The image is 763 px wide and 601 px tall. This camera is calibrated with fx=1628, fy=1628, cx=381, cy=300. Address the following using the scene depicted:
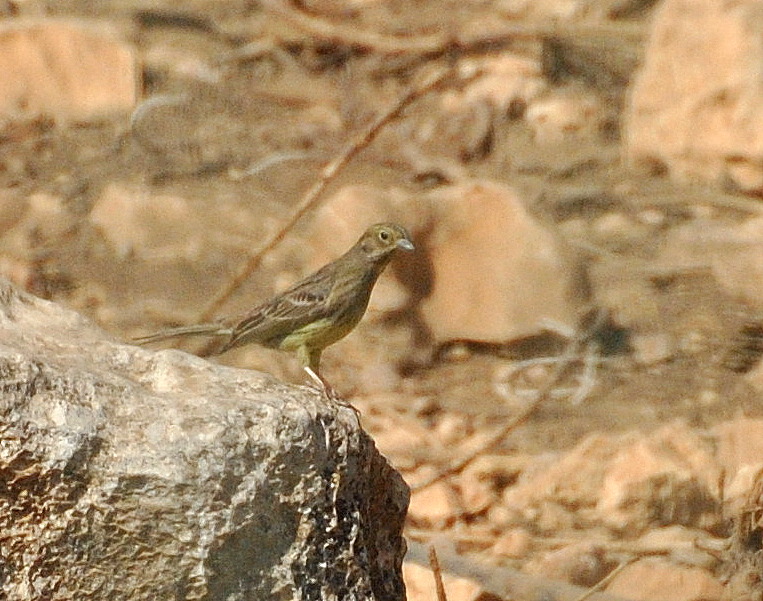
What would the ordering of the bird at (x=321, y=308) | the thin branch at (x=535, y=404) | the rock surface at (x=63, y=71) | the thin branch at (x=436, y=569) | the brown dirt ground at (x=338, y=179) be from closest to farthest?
the thin branch at (x=436, y=569) → the bird at (x=321, y=308) → the thin branch at (x=535, y=404) → the brown dirt ground at (x=338, y=179) → the rock surface at (x=63, y=71)

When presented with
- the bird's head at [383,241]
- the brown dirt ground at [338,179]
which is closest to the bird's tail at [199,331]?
the bird's head at [383,241]

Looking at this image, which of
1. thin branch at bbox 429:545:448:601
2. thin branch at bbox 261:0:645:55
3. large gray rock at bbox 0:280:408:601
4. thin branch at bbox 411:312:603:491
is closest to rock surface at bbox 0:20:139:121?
thin branch at bbox 261:0:645:55

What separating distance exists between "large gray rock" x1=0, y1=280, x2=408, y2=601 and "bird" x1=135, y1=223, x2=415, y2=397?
272 centimetres

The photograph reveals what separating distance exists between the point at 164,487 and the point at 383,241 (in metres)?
3.40

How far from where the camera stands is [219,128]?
1077 cm

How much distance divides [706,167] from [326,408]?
6.76 meters

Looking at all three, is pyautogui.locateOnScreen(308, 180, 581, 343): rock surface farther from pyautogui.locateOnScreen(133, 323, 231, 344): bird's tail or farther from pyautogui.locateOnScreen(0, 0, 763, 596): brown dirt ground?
pyautogui.locateOnScreen(133, 323, 231, 344): bird's tail

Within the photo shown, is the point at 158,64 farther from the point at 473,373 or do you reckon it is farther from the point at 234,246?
the point at 473,373

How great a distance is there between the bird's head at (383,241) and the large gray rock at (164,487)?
9.79 ft

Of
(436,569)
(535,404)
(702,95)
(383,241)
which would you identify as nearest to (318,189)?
(383,241)

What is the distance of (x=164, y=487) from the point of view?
3273mm

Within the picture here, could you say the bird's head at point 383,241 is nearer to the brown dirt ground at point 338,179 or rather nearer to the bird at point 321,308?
the bird at point 321,308

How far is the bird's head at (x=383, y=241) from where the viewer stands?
6.55 metres

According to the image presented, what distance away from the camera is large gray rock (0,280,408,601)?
3.25 metres
